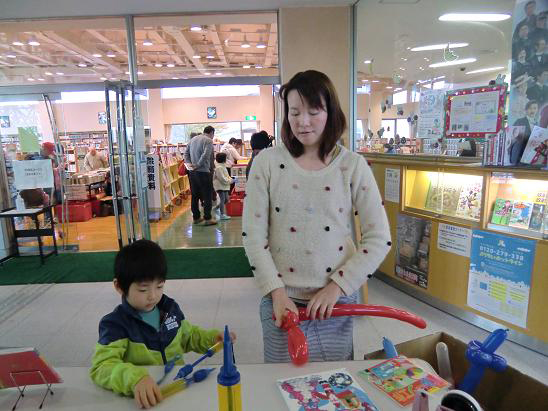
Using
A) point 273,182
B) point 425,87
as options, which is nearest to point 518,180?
point 425,87

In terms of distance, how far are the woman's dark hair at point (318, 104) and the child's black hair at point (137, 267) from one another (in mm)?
601

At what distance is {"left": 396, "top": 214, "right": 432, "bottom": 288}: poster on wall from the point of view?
3376 mm

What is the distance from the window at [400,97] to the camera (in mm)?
3967

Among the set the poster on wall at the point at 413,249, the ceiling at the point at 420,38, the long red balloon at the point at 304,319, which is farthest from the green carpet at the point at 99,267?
the long red balloon at the point at 304,319

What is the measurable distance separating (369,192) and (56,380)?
3.34ft

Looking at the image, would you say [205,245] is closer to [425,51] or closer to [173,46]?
[425,51]

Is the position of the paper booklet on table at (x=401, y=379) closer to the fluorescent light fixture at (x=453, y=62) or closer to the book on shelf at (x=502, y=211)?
the book on shelf at (x=502, y=211)

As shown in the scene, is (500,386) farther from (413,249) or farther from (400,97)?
(400,97)

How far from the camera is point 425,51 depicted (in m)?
3.88

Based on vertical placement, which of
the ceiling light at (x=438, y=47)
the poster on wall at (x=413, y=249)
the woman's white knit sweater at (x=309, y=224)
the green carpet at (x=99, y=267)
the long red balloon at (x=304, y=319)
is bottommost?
the green carpet at (x=99, y=267)

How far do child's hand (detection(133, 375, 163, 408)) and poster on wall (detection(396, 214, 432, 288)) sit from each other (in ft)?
9.57

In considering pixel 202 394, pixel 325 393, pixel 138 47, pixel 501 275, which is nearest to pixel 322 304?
pixel 325 393

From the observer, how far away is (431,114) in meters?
3.44

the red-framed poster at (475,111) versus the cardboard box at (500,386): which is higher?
the red-framed poster at (475,111)
